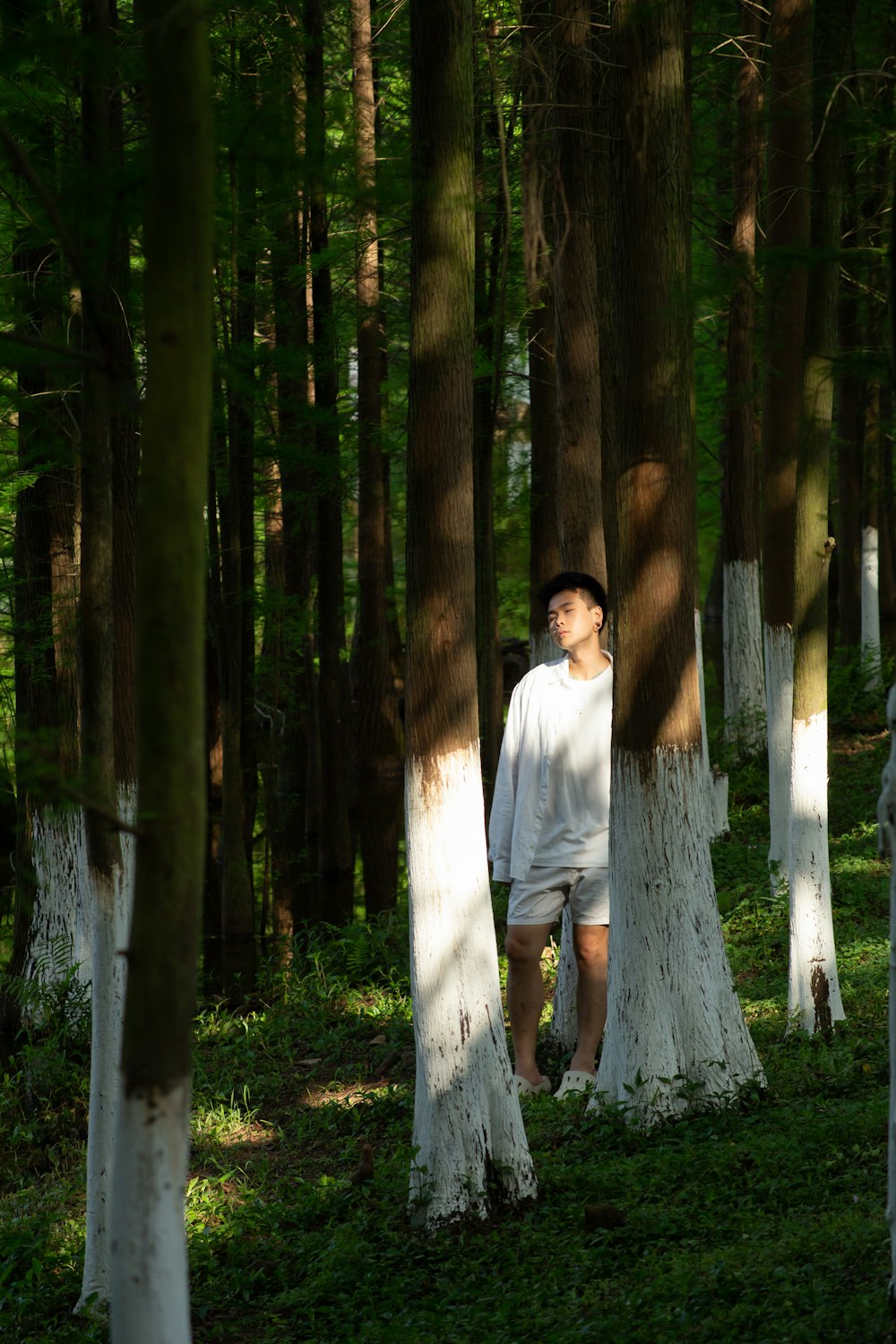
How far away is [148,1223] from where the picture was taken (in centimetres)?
233

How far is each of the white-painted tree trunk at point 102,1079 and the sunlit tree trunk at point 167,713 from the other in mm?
2210

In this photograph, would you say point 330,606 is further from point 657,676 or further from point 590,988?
point 657,676

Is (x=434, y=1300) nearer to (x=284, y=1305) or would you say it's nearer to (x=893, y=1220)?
(x=284, y=1305)

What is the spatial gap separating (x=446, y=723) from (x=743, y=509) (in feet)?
33.4

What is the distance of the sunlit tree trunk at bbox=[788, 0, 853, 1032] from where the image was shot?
20.6 feet

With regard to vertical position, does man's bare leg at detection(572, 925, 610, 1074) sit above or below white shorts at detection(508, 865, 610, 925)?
below

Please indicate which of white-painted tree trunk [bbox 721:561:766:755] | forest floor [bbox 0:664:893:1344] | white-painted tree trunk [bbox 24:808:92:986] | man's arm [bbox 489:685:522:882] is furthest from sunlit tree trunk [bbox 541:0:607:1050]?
white-painted tree trunk [bbox 721:561:766:755]

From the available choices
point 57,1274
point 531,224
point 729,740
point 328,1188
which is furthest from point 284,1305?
point 729,740

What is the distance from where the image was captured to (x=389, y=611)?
19.5m

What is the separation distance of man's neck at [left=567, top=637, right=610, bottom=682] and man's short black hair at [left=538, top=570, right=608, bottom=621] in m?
0.20

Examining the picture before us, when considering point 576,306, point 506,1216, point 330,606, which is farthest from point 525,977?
point 330,606

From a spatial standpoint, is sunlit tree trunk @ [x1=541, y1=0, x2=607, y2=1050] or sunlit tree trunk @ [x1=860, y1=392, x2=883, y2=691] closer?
sunlit tree trunk @ [x1=541, y1=0, x2=607, y2=1050]

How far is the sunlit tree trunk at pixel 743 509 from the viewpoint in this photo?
1256 cm

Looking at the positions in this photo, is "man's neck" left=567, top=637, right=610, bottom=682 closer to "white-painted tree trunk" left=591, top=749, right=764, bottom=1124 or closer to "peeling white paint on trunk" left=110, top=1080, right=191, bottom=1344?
"white-painted tree trunk" left=591, top=749, right=764, bottom=1124
